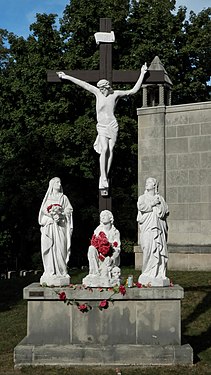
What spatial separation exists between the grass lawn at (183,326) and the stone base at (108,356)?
0.38ft

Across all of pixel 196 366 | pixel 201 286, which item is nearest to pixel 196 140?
pixel 201 286

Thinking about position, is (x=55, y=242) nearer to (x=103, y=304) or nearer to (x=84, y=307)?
(x=84, y=307)

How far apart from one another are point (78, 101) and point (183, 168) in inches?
402

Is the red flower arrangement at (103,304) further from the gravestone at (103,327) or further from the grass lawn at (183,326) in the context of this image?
the grass lawn at (183,326)

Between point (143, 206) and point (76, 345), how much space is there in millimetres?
2360

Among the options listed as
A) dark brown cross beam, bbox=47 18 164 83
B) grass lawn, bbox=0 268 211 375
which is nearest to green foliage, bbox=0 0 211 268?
grass lawn, bbox=0 268 211 375

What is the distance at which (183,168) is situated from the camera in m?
17.0

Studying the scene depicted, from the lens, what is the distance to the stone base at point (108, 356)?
8.70 metres

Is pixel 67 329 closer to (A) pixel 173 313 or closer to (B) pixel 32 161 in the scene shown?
(A) pixel 173 313

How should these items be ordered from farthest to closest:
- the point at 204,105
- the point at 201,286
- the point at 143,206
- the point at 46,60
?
the point at 46,60 → the point at 204,105 → the point at 201,286 → the point at 143,206

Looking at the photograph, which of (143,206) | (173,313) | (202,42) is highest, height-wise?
(202,42)

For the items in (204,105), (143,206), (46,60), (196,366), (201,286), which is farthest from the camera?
(46,60)

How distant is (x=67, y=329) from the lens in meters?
8.98

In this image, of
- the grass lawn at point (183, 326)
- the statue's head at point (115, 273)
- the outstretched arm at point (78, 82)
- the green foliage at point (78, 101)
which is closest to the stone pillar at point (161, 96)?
the grass lawn at point (183, 326)
